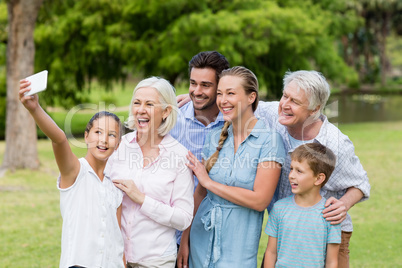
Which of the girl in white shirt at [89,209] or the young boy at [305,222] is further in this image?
the young boy at [305,222]

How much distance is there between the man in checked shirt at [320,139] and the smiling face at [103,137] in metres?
0.98

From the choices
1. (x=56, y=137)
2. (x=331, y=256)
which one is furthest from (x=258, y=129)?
(x=56, y=137)

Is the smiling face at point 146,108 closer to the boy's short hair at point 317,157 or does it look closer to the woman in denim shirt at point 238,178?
the woman in denim shirt at point 238,178

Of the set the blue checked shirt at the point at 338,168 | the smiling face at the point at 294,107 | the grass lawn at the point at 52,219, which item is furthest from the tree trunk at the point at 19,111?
the smiling face at the point at 294,107

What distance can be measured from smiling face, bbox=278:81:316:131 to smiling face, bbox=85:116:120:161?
3.20ft

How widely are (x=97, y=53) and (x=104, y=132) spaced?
15.0 meters

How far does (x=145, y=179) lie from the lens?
9.73ft

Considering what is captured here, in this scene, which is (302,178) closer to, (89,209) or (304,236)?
(304,236)

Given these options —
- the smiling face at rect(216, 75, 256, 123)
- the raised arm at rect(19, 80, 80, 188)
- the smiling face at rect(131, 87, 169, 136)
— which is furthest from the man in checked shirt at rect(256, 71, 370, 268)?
the raised arm at rect(19, 80, 80, 188)

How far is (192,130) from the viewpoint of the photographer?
141 inches

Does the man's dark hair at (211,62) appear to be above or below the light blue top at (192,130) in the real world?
above

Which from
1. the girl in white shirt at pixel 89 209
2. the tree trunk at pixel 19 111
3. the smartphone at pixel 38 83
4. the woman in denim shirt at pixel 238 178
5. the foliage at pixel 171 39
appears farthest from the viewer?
the foliage at pixel 171 39

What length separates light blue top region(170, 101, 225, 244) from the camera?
138 inches

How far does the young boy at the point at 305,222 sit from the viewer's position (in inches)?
115
